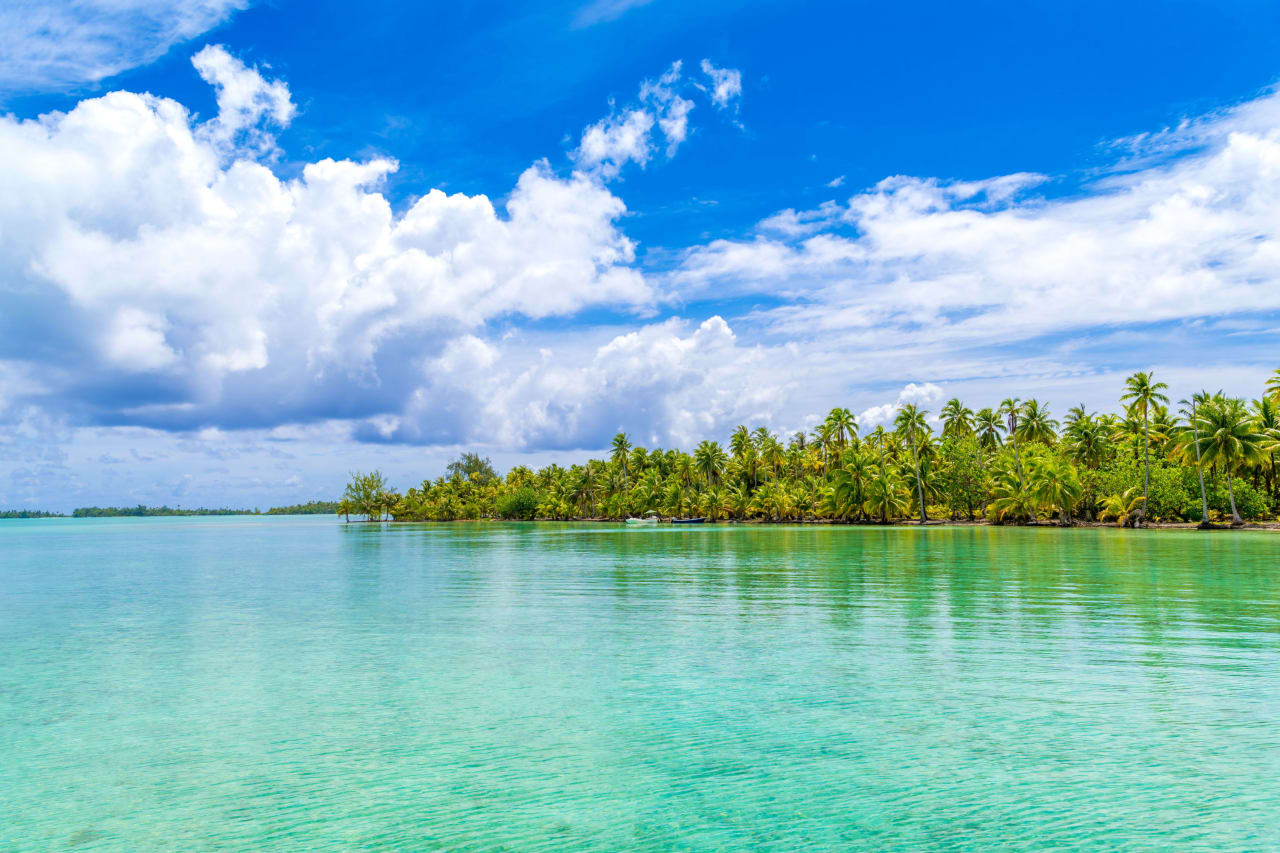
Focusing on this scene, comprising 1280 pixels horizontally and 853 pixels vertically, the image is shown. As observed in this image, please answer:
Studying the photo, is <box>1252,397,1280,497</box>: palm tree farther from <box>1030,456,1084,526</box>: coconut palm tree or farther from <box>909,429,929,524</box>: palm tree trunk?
<box>909,429,929,524</box>: palm tree trunk

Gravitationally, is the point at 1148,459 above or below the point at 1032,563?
above

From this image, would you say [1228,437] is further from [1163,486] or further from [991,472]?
[991,472]

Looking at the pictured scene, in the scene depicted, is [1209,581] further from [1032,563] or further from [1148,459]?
[1148,459]

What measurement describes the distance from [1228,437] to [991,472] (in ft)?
125

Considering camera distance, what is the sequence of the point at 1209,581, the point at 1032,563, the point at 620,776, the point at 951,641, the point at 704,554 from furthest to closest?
the point at 704,554 < the point at 1032,563 < the point at 1209,581 < the point at 951,641 < the point at 620,776

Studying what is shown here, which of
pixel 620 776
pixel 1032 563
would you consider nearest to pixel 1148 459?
pixel 1032 563

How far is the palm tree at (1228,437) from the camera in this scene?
3290 inches

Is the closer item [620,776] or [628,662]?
[620,776]

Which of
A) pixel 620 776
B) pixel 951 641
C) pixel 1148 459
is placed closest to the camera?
pixel 620 776

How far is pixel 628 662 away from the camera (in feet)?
65.3

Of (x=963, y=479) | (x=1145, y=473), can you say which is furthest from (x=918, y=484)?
(x=1145, y=473)

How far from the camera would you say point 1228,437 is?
84.2 meters

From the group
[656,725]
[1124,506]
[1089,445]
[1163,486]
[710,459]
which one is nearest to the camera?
[656,725]

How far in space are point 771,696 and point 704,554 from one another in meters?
47.0
